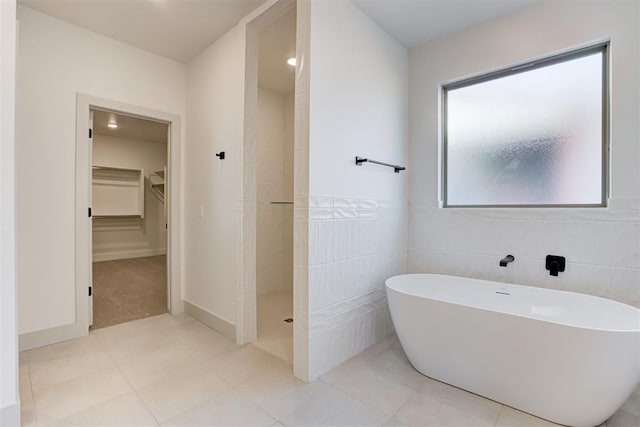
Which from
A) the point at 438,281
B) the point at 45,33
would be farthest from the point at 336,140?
the point at 45,33

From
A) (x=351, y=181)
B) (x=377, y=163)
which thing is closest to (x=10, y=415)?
(x=351, y=181)

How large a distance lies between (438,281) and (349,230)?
0.87m

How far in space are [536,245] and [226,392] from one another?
2.31 m

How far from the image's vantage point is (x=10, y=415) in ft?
4.59

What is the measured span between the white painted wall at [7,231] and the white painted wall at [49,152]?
105 centimetres

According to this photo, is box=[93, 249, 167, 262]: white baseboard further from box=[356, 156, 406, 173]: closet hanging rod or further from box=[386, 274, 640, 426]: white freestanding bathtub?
box=[386, 274, 640, 426]: white freestanding bathtub

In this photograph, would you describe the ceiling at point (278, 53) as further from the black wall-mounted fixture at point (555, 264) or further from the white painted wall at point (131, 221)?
the white painted wall at point (131, 221)

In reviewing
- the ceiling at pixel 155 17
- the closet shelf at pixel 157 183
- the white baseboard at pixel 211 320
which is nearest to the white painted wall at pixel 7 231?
the ceiling at pixel 155 17

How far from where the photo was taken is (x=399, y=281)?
229cm

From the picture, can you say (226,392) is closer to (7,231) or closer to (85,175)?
(7,231)

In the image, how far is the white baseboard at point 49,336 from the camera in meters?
2.21

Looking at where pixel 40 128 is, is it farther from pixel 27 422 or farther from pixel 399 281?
pixel 399 281

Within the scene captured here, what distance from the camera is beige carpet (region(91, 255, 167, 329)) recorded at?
2967mm

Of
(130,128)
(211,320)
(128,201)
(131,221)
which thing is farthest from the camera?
(131,221)
